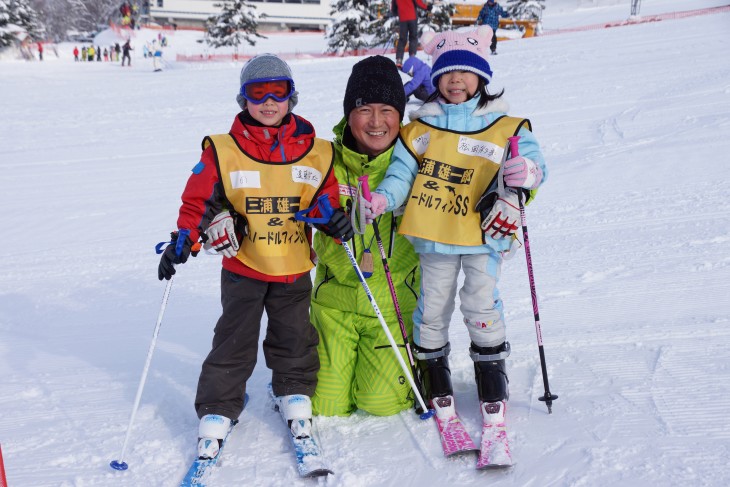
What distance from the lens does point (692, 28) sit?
1520 centimetres

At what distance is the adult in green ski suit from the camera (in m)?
3.13

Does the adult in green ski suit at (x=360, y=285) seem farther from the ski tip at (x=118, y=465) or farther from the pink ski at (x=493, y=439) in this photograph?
the ski tip at (x=118, y=465)

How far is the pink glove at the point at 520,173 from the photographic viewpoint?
275 centimetres

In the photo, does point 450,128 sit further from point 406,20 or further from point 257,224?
point 406,20

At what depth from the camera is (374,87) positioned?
3.09m

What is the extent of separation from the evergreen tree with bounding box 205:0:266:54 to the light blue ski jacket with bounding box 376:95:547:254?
29.9 metres

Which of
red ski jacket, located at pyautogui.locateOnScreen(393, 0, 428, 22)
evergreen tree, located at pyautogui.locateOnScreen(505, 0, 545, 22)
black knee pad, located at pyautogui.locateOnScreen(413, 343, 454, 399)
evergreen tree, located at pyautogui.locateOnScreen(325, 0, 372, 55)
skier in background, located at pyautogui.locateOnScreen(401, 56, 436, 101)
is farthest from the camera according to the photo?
evergreen tree, located at pyautogui.locateOnScreen(505, 0, 545, 22)

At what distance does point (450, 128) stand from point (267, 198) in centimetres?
90

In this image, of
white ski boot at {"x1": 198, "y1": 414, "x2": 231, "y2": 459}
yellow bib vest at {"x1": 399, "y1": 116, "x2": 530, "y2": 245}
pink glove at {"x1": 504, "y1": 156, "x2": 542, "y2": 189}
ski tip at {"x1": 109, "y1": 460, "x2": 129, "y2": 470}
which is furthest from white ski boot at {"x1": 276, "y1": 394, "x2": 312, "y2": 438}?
pink glove at {"x1": 504, "y1": 156, "x2": 542, "y2": 189}

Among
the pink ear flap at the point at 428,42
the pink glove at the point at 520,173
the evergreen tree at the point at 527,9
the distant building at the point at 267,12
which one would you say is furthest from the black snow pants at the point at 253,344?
the distant building at the point at 267,12

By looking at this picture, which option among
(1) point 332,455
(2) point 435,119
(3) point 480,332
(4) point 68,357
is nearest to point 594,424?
(3) point 480,332

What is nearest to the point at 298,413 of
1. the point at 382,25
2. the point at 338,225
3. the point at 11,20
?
the point at 338,225

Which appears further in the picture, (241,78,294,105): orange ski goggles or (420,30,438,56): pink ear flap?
(420,30,438,56): pink ear flap

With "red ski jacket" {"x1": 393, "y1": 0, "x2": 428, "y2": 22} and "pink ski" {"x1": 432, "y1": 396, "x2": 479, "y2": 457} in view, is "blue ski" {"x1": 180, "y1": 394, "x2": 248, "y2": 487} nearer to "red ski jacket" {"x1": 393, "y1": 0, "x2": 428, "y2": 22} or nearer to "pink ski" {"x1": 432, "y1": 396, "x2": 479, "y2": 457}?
"pink ski" {"x1": 432, "y1": 396, "x2": 479, "y2": 457}
